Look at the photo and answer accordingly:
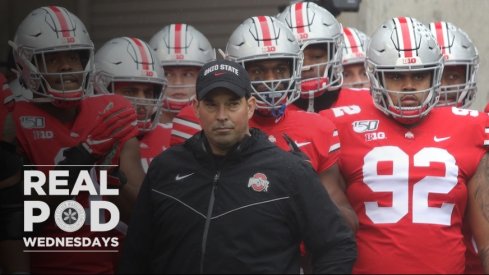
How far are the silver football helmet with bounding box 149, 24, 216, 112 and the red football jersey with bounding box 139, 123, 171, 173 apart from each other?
1.73 feet

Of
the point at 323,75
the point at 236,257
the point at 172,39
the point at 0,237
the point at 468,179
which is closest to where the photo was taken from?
the point at 236,257

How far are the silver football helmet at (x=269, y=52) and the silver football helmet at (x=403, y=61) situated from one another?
326mm

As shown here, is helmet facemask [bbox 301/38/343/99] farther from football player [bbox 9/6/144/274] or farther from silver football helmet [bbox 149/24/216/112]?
football player [bbox 9/6/144/274]

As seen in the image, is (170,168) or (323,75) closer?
(170,168)

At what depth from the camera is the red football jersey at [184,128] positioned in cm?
475

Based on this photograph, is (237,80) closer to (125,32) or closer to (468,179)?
(468,179)

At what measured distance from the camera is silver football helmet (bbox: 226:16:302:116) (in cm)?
468

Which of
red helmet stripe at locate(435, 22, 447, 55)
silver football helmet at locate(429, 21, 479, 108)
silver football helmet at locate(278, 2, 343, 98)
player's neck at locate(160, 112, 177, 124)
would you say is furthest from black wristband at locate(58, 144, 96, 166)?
red helmet stripe at locate(435, 22, 447, 55)

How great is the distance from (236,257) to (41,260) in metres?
0.96

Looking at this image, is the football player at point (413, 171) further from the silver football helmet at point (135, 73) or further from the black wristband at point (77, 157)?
the black wristband at point (77, 157)

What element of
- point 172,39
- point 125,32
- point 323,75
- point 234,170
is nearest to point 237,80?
point 234,170

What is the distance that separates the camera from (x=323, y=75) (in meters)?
5.50

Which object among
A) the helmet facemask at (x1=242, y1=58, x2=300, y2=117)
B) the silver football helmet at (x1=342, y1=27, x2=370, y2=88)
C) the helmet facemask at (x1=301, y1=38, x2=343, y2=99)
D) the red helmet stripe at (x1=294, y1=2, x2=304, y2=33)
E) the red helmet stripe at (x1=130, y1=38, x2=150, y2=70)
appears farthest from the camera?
the silver football helmet at (x1=342, y1=27, x2=370, y2=88)

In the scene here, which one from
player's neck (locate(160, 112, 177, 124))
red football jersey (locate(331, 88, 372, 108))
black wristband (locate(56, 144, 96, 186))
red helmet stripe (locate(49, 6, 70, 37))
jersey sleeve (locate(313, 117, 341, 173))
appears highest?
red helmet stripe (locate(49, 6, 70, 37))
